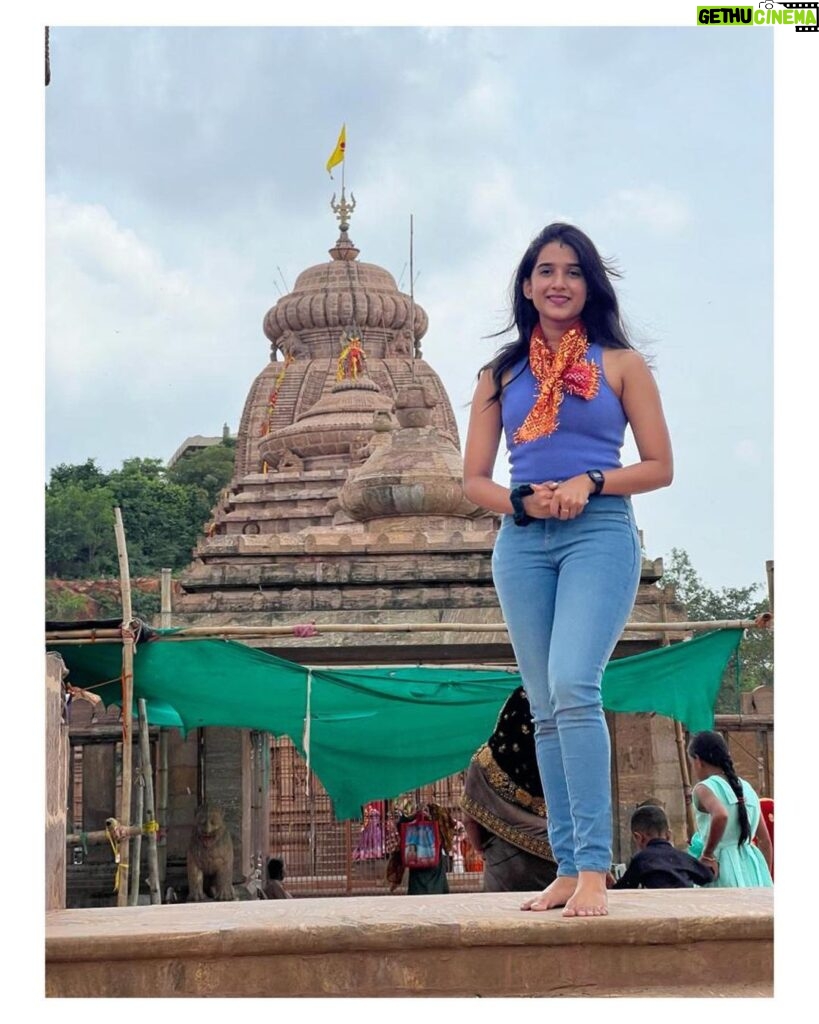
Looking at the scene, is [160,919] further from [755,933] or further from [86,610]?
[86,610]

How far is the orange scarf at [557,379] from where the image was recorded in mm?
4277

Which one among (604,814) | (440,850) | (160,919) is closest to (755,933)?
(604,814)

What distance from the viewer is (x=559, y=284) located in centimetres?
435

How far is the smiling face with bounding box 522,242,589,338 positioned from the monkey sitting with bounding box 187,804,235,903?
859 centimetres

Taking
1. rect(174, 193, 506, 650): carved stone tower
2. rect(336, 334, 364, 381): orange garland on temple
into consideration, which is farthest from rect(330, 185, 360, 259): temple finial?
rect(174, 193, 506, 650): carved stone tower

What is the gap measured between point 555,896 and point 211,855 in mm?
8447

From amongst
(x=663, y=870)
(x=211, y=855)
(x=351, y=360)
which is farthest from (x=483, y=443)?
(x=351, y=360)

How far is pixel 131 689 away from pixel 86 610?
35627 mm

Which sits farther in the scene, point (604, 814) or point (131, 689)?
point (131, 689)

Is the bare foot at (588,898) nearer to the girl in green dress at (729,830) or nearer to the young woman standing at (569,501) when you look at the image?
the young woman standing at (569,501)

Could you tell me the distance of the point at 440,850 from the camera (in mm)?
13414

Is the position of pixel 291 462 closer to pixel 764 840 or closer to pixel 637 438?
pixel 764 840

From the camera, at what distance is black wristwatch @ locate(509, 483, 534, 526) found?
4.26 metres

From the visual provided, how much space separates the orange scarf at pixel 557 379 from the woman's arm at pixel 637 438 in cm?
7
